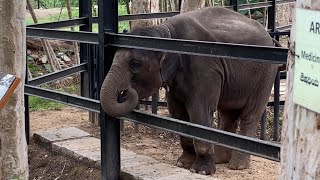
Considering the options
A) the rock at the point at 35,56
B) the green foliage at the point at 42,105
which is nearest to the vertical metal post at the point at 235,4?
the green foliage at the point at 42,105

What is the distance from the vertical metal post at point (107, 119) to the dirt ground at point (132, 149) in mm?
443

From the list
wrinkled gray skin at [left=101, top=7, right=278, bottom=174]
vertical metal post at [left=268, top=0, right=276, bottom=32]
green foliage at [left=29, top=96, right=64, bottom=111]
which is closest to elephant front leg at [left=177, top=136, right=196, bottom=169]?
wrinkled gray skin at [left=101, top=7, right=278, bottom=174]

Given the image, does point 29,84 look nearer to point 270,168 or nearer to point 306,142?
point 270,168

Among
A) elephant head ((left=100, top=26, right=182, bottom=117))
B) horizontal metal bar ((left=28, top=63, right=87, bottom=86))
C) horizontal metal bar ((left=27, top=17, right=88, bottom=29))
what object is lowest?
horizontal metal bar ((left=28, top=63, right=87, bottom=86))

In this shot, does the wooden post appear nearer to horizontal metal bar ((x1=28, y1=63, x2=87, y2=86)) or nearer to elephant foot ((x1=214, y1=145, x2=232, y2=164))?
elephant foot ((x1=214, y1=145, x2=232, y2=164))

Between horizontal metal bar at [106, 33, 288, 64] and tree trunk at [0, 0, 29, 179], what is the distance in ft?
2.96

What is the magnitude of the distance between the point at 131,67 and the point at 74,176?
1.27 m

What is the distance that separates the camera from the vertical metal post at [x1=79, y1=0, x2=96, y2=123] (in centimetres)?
735

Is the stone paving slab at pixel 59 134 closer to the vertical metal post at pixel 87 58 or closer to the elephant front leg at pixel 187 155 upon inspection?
the vertical metal post at pixel 87 58

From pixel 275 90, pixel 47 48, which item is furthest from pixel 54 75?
pixel 47 48

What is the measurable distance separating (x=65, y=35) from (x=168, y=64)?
965mm

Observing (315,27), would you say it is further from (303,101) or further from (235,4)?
(235,4)

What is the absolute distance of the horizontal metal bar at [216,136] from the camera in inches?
160

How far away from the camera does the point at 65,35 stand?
5609 mm
